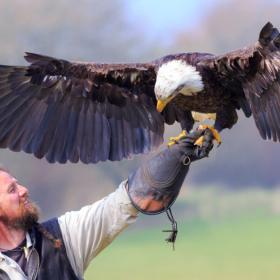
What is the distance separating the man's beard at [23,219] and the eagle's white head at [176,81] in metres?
1.15

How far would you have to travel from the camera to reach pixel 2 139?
4355 mm

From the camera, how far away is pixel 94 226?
9.84 ft

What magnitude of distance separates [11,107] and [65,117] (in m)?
0.42

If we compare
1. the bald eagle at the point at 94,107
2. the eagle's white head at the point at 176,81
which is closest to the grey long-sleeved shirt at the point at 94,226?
the eagle's white head at the point at 176,81

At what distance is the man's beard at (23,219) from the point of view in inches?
117

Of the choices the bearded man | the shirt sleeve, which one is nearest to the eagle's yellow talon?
the bearded man

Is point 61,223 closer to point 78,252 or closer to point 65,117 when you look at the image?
point 78,252

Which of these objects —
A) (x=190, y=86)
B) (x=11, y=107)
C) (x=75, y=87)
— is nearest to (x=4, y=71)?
(x=11, y=107)

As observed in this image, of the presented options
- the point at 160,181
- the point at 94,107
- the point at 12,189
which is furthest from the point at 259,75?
the point at 12,189

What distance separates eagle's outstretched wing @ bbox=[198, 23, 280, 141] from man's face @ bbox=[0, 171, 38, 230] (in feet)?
4.58

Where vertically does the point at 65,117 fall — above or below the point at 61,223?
above

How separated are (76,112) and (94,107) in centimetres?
13

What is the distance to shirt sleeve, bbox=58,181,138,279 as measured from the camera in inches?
116

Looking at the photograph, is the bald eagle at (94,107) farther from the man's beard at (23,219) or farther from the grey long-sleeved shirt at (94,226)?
the man's beard at (23,219)
